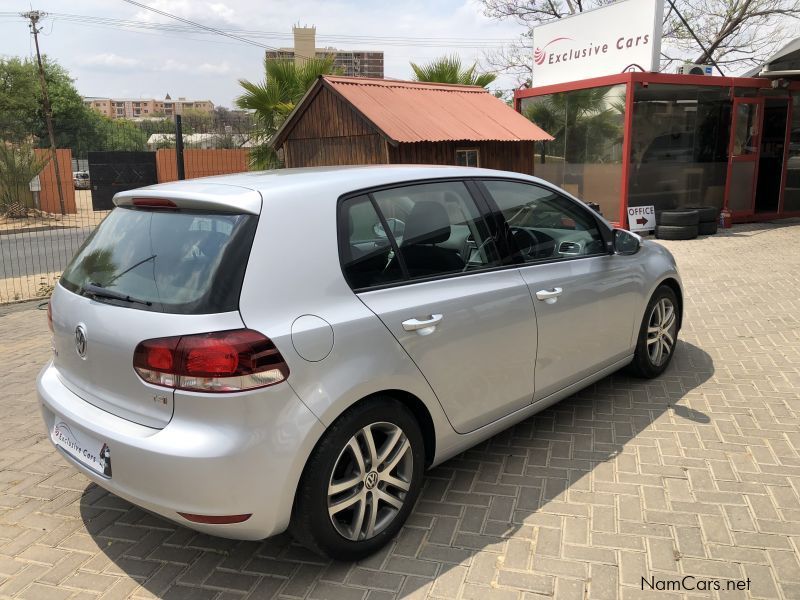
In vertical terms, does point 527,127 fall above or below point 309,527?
above

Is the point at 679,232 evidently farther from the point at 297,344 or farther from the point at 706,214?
the point at 297,344

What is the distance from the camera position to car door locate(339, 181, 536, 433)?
2.72m

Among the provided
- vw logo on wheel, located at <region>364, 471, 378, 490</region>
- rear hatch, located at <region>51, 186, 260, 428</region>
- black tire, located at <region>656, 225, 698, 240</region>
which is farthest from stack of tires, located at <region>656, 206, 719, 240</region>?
rear hatch, located at <region>51, 186, 260, 428</region>

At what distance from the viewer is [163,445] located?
2277 mm

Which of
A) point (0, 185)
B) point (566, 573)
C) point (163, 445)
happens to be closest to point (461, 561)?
point (566, 573)

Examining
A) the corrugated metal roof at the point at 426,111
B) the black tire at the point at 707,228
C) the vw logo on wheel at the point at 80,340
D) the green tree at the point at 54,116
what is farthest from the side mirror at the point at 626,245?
the green tree at the point at 54,116

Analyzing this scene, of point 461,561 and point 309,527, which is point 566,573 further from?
point 309,527

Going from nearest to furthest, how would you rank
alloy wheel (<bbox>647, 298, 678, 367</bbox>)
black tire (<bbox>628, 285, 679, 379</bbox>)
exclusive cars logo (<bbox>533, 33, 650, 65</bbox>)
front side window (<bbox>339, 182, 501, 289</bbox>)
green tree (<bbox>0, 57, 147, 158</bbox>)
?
front side window (<bbox>339, 182, 501, 289</bbox>) < black tire (<bbox>628, 285, 679, 379</bbox>) < alloy wheel (<bbox>647, 298, 678, 367</bbox>) < exclusive cars logo (<bbox>533, 33, 650, 65</bbox>) < green tree (<bbox>0, 57, 147, 158</bbox>)

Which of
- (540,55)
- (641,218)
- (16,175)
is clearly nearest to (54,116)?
(16,175)

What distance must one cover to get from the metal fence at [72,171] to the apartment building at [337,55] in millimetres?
2362

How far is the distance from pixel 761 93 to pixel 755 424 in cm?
1175

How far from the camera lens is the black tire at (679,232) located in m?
12.0

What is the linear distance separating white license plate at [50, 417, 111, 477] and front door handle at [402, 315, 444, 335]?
4.21 feet

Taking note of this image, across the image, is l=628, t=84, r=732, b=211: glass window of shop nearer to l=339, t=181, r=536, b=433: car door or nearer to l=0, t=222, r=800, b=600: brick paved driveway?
l=0, t=222, r=800, b=600: brick paved driveway
